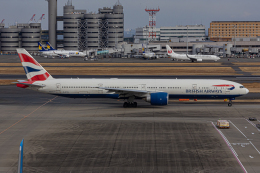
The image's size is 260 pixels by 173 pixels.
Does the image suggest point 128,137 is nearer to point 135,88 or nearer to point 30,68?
point 135,88

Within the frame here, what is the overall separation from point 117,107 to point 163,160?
23638 mm

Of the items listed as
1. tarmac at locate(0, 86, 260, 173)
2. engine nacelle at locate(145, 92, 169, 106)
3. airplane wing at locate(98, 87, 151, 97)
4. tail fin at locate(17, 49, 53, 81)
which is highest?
tail fin at locate(17, 49, 53, 81)

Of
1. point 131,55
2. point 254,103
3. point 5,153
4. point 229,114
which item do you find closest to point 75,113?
point 5,153

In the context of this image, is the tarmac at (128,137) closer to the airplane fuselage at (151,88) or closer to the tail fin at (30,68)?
the airplane fuselage at (151,88)

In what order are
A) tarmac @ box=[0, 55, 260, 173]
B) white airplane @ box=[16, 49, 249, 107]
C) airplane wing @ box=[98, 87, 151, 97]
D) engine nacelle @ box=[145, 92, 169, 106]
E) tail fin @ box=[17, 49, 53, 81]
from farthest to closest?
tail fin @ box=[17, 49, 53, 81]
white airplane @ box=[16, 49, 249, 107]
airplane wing @ box=[98, 87, 151, 97]
engine nacelle @ box=[145, 92, 169, 106]
tarmac @ box=[0, 55, 260, 173]

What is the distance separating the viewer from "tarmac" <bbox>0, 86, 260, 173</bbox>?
2652cm

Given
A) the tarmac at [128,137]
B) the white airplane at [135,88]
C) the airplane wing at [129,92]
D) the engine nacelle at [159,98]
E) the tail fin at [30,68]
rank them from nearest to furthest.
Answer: the tarmac at [128,137] → the engine nacelle at [159,98] → the airplane wing at [129,92] → the white airplane at [135,88] → the tail fin at [30,68]

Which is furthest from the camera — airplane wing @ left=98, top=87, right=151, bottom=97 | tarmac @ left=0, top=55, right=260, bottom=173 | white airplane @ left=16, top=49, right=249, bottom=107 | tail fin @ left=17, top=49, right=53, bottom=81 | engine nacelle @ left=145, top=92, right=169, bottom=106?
tail fin @ left=17, top=49, right=53, bottom=81

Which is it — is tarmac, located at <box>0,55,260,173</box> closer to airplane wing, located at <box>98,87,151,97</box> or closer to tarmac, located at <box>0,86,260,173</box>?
tarmac, located at <box>0,86,260,173</box>

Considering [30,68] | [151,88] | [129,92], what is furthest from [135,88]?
[30,68]

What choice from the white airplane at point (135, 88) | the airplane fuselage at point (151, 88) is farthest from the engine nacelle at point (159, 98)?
the airplane fuselage at point (151, 88)

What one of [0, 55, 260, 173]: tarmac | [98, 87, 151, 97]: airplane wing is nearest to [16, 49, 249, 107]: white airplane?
[98, 87, 151, 97]: airplane wing

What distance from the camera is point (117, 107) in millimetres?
50344

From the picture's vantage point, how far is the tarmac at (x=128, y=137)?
26.5m
